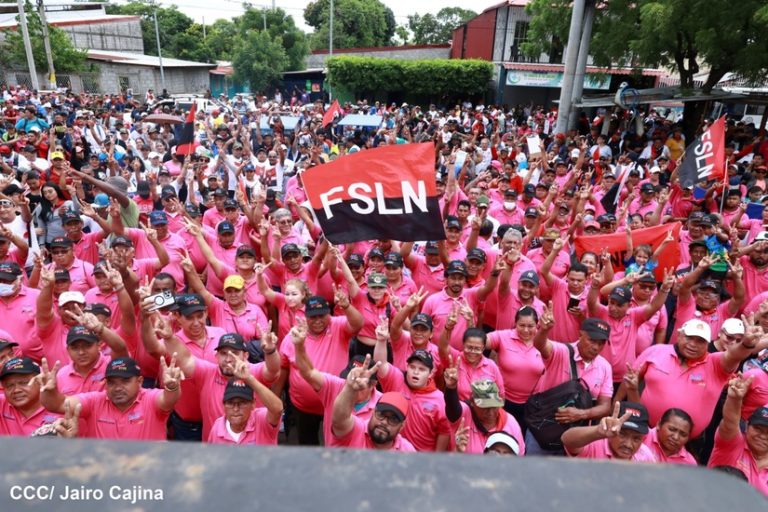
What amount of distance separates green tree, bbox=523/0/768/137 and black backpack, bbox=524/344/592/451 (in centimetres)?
1012

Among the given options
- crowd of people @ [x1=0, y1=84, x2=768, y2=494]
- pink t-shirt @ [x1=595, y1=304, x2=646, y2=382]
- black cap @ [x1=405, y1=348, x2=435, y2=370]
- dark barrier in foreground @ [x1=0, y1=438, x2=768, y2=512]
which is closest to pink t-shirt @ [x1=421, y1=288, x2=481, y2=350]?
crowd of people @ [x1=0, y1=84, x2=768, y2=494]

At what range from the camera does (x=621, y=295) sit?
4.68 m

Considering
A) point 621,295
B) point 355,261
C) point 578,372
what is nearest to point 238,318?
point 355,261

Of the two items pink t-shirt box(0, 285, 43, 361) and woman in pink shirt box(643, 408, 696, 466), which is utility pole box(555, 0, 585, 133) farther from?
pink t-shirt box(0, 285, 43, 361)

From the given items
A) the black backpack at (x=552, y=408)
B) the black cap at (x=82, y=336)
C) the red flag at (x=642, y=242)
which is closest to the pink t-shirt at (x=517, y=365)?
the black backpack at (x=552, y=408)

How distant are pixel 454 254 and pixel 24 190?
5.67 metres

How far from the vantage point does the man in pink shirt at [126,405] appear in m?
3.43

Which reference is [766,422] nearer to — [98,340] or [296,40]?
[98,340]

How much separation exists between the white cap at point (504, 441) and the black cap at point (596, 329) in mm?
1149

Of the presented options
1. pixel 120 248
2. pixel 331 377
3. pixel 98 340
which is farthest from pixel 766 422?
pixel 120 248

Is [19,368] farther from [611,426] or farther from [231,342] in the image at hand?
[611,426]

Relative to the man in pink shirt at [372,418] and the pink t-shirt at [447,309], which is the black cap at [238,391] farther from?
the pink t-shirt at [447,309]

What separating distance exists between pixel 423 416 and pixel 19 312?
11.6ft

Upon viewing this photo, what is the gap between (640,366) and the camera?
165 inches
